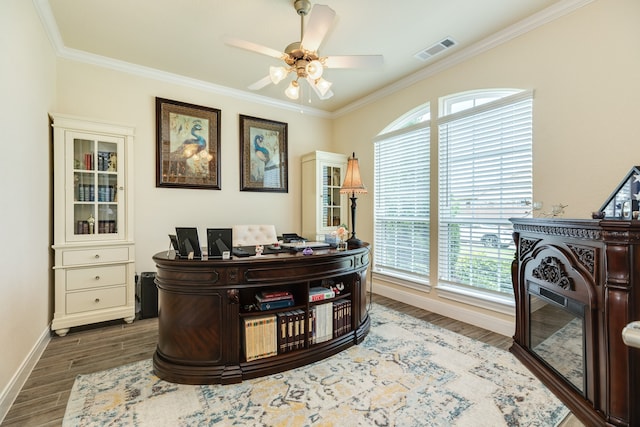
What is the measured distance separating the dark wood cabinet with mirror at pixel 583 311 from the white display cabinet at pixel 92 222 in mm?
3965

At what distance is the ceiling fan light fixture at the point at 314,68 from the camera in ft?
7.55

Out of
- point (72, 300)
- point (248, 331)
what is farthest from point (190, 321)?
point (72, 300)

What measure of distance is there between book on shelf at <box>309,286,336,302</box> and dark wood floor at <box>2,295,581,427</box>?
1503mm

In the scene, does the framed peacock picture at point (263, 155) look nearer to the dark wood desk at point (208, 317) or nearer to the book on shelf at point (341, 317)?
the dark wood desk at point (208, 317)

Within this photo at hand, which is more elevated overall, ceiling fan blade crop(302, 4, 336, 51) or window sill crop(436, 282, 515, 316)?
ceiling fan blade crop(302, 4, 336, 51)

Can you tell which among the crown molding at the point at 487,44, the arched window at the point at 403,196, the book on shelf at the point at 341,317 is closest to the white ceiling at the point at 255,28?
the crown molding at the point at 487,44

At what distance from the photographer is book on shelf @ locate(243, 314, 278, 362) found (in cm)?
218

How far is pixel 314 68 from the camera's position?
2312 millimetres

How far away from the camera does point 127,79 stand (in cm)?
366

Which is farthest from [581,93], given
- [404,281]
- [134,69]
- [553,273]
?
[134,69]

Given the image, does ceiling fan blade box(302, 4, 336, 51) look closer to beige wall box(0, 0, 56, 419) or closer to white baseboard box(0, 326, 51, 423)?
beige wall box(0, 0, 56, 419)

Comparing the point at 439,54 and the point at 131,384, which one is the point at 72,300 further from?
the point at 439,54

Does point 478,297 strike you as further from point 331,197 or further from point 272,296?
point 331,197

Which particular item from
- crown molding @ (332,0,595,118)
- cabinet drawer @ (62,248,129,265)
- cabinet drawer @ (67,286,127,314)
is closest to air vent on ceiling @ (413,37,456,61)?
crown molding @ (332,0,595,118)
